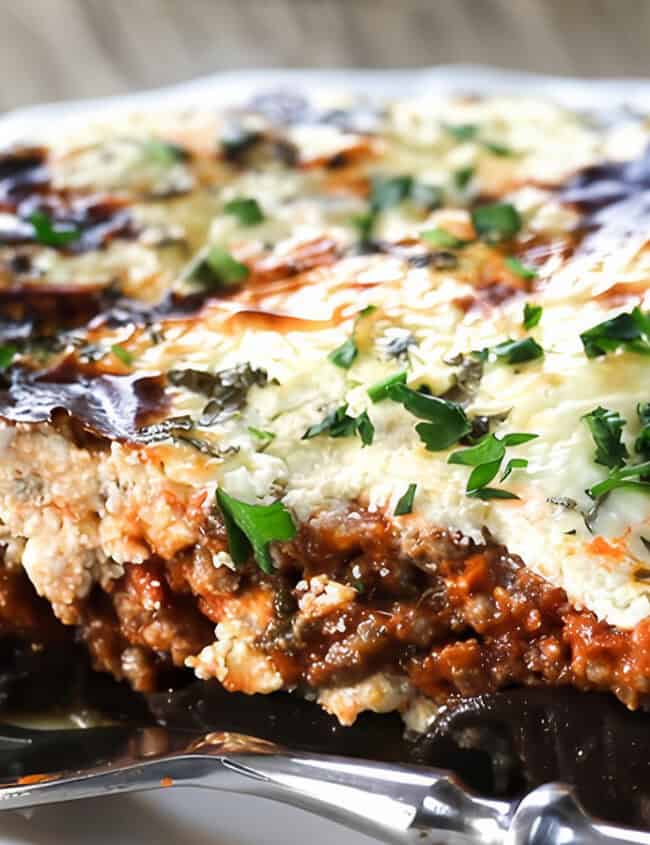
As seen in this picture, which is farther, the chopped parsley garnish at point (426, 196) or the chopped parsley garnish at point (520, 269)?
the chopped parsley garnish at point (426, 196)

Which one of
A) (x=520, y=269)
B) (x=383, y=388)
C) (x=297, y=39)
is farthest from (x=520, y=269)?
(x=297, y=39)

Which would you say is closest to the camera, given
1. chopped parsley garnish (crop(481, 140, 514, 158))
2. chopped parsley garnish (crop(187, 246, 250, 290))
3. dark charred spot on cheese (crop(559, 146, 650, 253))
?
dark charred spot on cheese (crop(559, 146, 650, 253))

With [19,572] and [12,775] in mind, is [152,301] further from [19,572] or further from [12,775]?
[12,775]

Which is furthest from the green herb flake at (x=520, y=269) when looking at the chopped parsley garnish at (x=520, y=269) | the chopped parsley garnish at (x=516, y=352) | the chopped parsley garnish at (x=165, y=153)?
the chopped parsley garnish at (x=165, y=153)

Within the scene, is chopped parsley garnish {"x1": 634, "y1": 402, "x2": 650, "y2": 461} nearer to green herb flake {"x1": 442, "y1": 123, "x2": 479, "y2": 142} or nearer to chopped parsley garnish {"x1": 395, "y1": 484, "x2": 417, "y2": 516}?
chopped parsley garnish {"x1": 395, "y1": 484, "x2": 417, "y2": 516}

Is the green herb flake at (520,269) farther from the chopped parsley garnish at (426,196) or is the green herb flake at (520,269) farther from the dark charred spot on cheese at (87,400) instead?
the dark charred spot on cheese at (87,400)

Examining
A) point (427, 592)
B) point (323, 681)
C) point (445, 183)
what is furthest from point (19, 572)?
point (445, 183)

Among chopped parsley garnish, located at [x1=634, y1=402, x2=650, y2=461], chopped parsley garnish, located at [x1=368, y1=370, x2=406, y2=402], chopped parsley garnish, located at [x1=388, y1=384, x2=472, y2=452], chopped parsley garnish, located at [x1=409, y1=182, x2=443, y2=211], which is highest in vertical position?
chopped parsley garnish, located at [x1=409, y1=182, x2=443, y2=211]

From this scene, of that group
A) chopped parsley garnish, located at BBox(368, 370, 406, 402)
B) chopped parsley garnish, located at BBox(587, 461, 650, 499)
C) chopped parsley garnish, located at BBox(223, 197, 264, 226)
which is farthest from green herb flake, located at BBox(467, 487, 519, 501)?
chopped parsley garnish, located at BBox(223, 197, 264, 226)

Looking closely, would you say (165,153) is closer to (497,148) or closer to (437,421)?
(497,148)
